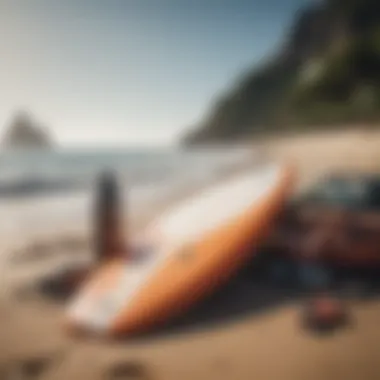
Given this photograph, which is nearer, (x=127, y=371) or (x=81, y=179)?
(x=127, y=371)

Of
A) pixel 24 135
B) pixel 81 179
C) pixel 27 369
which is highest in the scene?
pixel 24 135

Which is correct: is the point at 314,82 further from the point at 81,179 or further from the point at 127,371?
the point at 127,371

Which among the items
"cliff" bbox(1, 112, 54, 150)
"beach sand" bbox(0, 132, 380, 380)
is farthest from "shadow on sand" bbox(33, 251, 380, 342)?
"cliff" bbox(1, 112, 54, 150)

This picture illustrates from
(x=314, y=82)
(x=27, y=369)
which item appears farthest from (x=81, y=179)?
(x=314, y=82)

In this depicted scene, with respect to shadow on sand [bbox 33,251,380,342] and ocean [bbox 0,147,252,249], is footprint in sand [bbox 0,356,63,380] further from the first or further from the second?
→ ocean [bbox 0,147,252,249]

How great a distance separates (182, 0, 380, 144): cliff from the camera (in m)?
1.60

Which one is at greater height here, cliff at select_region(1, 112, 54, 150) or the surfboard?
cliff at select_region(1, 112, 54, 150)

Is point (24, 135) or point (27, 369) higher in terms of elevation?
point (24, 135)

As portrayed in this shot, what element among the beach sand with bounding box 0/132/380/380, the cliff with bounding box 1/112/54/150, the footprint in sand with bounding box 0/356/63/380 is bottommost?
the footprint in sand with bounding box 0/356/63/380

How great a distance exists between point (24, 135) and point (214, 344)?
0.76 metres

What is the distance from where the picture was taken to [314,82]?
1.61m

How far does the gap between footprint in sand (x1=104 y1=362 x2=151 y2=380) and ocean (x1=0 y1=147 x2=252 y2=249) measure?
1.20 feet

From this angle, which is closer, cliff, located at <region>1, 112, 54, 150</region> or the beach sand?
the beach sand

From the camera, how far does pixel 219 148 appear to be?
1.58 m
